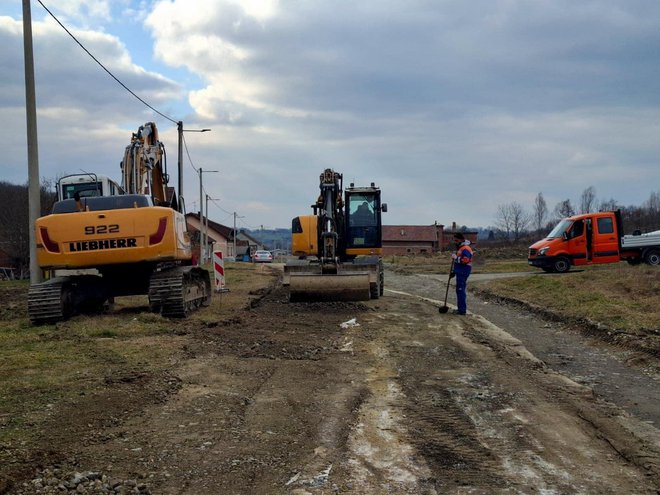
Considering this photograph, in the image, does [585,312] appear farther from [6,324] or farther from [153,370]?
[6,324]

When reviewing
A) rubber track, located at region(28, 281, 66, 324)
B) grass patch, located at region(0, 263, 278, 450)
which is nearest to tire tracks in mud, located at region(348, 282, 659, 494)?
grass patch, located at region(0, 263, 278, 450)

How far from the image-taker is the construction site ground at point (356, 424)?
4.41m

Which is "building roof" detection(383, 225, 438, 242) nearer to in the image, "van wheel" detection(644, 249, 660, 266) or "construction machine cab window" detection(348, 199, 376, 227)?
"van wheel" detection(644, 249, 660, 266)

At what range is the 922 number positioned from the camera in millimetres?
11969

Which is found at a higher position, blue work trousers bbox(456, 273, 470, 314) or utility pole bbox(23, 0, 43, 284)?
utility pole bbox(23, 0, 43, 284)

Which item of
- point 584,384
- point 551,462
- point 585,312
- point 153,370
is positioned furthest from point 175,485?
point 585,312

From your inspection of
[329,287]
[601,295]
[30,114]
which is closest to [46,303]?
[30,114]

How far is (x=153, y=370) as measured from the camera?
775 cm

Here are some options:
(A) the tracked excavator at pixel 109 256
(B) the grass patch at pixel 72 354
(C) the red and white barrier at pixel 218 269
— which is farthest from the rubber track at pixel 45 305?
(C) the red and white barrier at pixel 218 269

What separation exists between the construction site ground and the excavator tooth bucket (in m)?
5.09

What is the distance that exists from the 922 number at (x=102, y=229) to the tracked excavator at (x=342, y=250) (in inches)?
190

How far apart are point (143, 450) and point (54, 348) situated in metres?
5.02

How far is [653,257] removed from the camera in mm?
27359

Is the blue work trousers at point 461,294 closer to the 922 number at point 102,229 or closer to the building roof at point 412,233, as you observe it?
the 922 number at point 102,229
